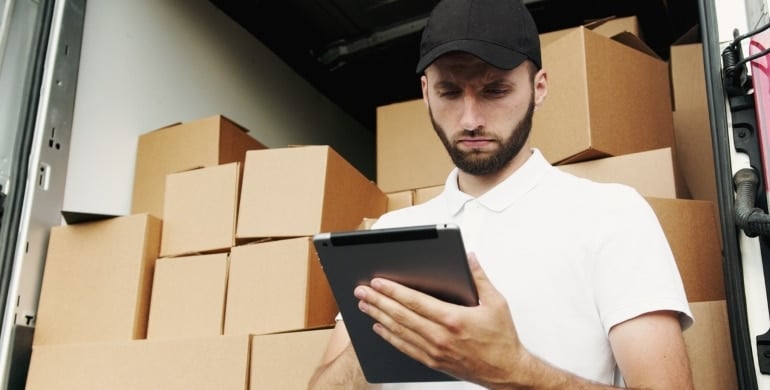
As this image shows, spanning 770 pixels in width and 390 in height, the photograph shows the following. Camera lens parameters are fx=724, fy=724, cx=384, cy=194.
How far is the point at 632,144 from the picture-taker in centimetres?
147

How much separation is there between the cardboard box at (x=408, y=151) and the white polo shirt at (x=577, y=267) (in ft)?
2.30

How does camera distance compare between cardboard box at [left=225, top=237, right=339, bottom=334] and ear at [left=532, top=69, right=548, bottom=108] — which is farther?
cardboard box at [left=225, top=237, right=339, bottom=334]

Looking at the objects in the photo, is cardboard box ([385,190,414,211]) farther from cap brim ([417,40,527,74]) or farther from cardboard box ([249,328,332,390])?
cap brim ([417,40,527,74])

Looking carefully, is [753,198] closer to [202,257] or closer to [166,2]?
[202,257]

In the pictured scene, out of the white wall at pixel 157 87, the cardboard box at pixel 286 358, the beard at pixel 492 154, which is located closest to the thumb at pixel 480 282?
the beard at pixel 492 154

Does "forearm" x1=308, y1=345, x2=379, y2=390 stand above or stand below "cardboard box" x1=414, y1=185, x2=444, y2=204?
below

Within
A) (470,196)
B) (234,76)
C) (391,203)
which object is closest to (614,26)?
(391,203)

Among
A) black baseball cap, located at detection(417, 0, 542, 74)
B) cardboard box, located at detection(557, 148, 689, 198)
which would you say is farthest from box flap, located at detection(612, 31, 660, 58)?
black baseball cap, located at detection(417, 0, 542, 74)

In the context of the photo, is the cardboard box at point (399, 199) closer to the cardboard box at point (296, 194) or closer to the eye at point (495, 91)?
the cardboard box at point (296, 194)

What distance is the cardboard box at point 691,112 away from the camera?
Answer: 1574mm

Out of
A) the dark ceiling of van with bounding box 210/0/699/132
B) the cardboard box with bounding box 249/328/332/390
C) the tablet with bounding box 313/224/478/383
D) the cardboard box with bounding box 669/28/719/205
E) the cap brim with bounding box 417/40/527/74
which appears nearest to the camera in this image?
the tablet with bounding box 313/224/478/383

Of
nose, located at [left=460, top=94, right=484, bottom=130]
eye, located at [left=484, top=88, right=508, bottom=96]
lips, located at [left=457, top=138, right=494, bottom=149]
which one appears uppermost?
eye, located at [left=484, top=88, right=508, bottom=96]

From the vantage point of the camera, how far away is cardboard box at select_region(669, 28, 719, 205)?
1.57 meters

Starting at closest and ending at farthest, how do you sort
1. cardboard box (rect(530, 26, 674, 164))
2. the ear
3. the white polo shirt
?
the white polo shirt
the ear
cardboard box (rect(530, 26, 674, 164))
